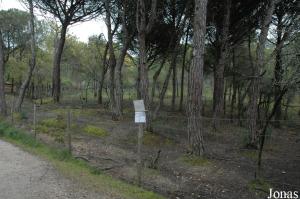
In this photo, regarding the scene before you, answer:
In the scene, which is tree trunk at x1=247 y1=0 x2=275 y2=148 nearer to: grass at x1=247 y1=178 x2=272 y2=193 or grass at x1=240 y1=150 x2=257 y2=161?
grass at x1=240 y1=150 x2=257 y2=161

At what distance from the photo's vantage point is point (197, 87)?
11.8 m

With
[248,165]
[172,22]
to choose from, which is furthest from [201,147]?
[172,22]

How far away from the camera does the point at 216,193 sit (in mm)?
8508

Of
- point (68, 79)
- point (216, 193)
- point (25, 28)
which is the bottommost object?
point (216, 193)

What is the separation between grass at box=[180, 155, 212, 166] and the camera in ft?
35.8

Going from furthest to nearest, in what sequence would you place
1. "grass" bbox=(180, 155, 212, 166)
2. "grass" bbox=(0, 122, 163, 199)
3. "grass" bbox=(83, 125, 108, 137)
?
1. "grass" bbox=(83, 125, 108, 137)
2. "grass" bbox=(180, 155, 212, 166)
3. "grass" bbox=(0, 122, 163, 199)

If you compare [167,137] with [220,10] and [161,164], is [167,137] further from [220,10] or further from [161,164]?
[220,10]

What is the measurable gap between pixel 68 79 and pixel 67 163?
5817cm

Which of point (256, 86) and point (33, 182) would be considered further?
point (256, 86)

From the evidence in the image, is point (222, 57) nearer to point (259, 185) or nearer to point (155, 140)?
point (155, 140)

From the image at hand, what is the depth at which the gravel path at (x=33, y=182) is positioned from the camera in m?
7.26

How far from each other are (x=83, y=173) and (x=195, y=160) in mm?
3436

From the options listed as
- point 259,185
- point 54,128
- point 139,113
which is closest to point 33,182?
point 139,113

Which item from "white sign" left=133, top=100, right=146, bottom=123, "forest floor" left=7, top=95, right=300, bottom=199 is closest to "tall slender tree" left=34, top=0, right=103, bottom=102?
"forest floor" left=7, top=95, right=300, bottom=199
